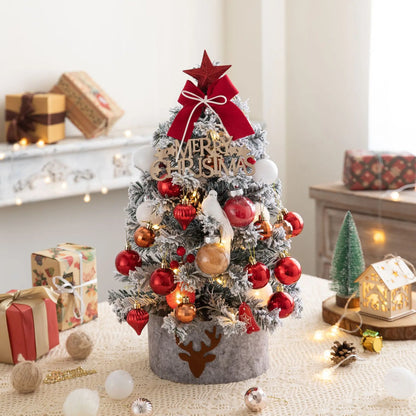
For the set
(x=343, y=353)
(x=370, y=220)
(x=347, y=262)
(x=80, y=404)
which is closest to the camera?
(x=80, y=404)

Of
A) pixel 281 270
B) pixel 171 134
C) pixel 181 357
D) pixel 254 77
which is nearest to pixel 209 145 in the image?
pixel 171 134

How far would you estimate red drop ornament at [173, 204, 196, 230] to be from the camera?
4.12 feet

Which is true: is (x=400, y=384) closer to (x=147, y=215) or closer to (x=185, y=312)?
(x=185, y=312)

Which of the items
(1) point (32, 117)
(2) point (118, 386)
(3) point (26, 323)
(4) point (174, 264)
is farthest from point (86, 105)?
(2) point (118, 386)

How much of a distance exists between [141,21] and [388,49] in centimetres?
115

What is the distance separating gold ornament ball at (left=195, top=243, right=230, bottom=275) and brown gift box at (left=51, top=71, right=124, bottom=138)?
5.52ft

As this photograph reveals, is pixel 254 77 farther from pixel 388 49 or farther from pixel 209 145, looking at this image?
pixel 209 145

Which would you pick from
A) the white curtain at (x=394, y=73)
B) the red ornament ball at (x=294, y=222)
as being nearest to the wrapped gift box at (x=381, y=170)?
the white curtain at (x=394, y=73)

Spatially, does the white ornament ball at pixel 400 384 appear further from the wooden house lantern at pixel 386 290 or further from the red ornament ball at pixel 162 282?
the red ornament ball at pixel 162 282

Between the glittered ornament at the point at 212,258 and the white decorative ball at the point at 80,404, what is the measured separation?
0.98 ft

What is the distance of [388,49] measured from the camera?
3.17m

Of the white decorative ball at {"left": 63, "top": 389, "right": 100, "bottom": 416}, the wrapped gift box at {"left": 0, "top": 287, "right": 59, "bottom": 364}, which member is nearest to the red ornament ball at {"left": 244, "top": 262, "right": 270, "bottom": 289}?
the white decorative ball at {"left": 63, "top": 389, "right": 100, "bottom": 416}

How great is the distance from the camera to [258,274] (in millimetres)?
1278

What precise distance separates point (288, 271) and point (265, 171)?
0.20m
